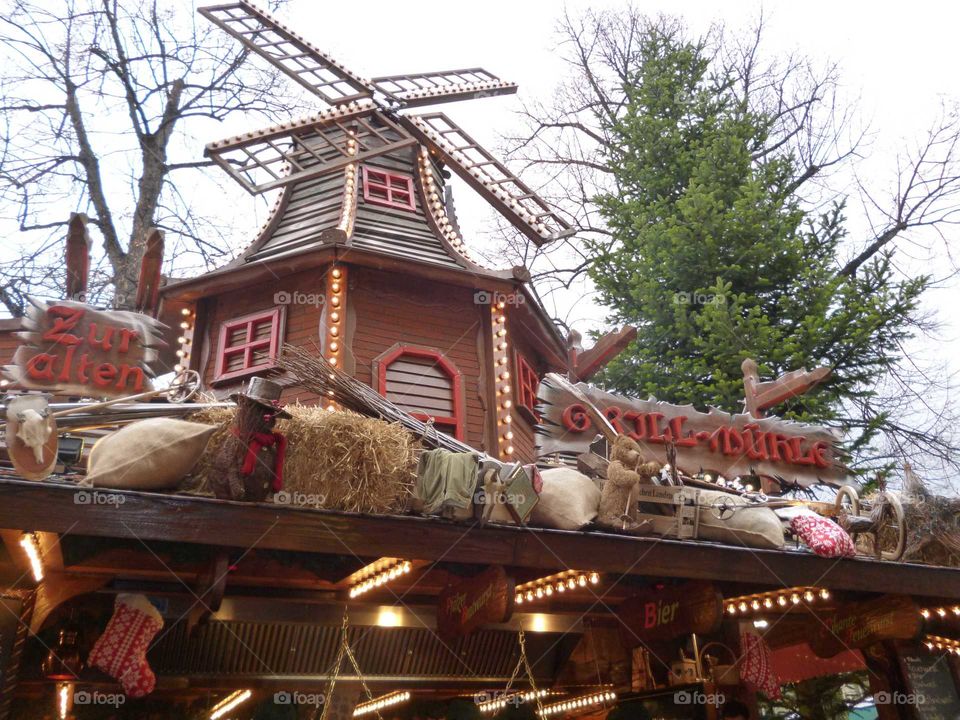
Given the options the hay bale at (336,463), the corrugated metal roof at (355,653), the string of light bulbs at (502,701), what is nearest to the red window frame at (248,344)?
the corrugated metal roof at (355,653)

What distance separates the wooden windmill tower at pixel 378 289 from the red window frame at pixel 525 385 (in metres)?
0.03

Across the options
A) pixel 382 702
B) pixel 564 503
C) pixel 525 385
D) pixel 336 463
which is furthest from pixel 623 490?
pixel 525 385

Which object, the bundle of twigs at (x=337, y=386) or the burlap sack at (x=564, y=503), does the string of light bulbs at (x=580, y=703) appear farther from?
the bundle of twigs at (x=337, y=386)

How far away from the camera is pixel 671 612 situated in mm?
8594

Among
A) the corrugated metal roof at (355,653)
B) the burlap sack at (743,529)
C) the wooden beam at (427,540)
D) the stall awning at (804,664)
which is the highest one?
the burlap sack at (743,529)

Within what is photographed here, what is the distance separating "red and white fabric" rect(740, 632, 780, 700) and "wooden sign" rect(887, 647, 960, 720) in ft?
4.91

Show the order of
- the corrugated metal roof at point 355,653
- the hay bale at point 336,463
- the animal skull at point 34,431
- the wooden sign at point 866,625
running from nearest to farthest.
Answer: the animal skull at point 34,431
the hay bale at point 336,463
the corrugated metal roof at point 355,653
the wooden sign at point 866,625

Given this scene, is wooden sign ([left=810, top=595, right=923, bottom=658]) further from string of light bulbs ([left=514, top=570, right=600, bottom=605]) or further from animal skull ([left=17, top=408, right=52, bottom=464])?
animal skull ([left=17, top=408, right=52, bottom=464])

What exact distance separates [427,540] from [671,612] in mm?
2692

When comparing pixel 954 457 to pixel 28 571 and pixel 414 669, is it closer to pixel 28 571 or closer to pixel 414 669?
pixel 414 669

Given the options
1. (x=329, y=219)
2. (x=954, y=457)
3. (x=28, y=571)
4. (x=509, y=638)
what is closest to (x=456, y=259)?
(x=329, y=219)

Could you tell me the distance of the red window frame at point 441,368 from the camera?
11609 mm

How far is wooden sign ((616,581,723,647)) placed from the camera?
8.16 metres

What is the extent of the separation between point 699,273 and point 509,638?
10.2 metres
